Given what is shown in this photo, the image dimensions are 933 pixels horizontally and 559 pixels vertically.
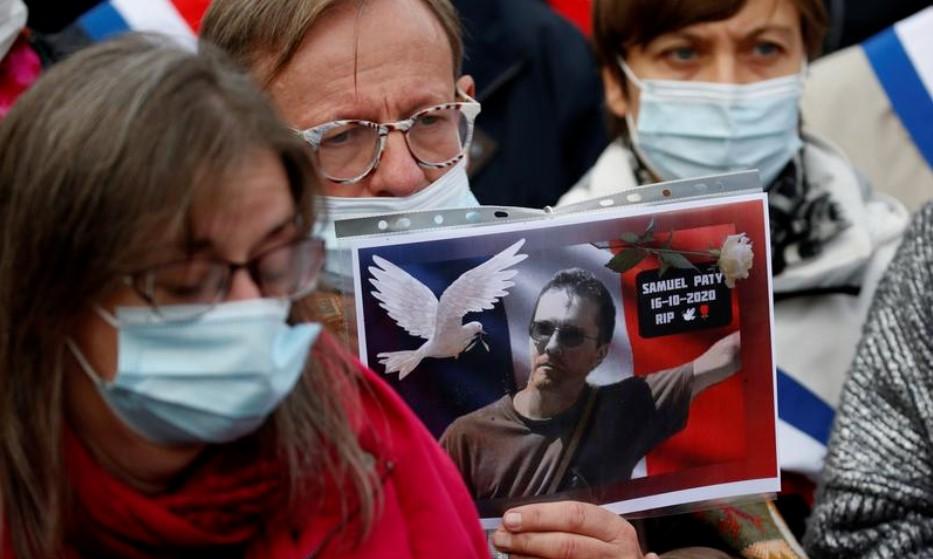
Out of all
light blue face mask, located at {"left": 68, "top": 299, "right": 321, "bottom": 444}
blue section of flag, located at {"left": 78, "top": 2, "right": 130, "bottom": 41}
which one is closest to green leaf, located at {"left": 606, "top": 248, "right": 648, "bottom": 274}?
light blue face mask, located at {"left": 68, "top": 299, "right": 321, "bottom": 444}

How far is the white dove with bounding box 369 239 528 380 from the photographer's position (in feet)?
6.72

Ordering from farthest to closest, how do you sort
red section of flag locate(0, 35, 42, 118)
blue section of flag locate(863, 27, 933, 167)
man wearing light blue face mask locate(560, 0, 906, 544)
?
blue section of flag locate(863, 27, 933, 167) → man wearing light blue face mask locate(560, 0, 906, 544) → red section of flag locate(0, 35, 42, 118)

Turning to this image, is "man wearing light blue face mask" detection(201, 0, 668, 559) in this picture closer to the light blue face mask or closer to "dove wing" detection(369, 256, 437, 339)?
"dove wing" detection(369, 256, 437, 339)

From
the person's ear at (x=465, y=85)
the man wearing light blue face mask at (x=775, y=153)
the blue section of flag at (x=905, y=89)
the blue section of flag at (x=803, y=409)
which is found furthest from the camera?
the blue section of flag at (x=905, y=89)

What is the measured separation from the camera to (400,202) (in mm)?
2336

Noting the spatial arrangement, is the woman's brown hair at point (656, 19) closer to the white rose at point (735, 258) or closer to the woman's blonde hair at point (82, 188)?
the white rose at point (735, 258)

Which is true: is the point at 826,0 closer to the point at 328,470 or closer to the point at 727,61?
the point at 727,61

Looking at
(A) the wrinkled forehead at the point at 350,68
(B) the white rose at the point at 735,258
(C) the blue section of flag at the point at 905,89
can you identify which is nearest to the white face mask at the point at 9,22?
(A) the wrinkled forehead at the point at 350,68

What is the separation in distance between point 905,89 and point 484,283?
2.27 meters

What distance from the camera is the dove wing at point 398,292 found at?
6.71ft

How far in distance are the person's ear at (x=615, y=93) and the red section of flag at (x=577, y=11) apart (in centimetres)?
105

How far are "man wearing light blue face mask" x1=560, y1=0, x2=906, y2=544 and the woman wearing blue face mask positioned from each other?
5.47 ft

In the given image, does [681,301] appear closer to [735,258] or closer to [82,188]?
[735,258]

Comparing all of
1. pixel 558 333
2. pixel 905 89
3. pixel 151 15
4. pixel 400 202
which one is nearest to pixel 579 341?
pixel 558 333
